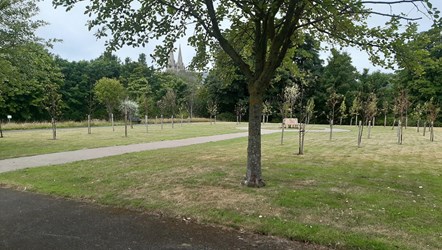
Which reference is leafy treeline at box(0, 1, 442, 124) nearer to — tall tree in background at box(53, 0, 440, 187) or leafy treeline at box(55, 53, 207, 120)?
leafy treeline at box(55, 53, 207, 120)

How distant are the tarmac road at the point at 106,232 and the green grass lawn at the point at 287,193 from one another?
38 cm

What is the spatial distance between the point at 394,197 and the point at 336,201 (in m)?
1.27

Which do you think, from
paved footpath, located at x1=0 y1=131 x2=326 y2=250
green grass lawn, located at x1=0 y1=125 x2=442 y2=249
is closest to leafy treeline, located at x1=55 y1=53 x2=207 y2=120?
green grass lawn, located at x1=0 y1=125 x2=442 y2=249

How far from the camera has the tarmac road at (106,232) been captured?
179 inches

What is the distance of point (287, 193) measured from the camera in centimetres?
690

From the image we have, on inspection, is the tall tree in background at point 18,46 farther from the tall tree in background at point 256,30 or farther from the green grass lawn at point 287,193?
the tall tree in background at point 256,30

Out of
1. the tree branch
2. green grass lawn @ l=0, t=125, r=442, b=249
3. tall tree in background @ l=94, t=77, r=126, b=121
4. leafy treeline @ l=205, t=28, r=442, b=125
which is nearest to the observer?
green grass lawn @ l=0, t=125, r=442, b=249

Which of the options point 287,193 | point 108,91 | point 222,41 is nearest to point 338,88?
point 108,91

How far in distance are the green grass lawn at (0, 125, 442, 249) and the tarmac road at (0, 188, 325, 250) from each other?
379mm

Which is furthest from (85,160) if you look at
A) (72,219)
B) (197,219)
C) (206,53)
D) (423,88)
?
(423,88)

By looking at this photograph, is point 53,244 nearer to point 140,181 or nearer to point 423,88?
point 140,181

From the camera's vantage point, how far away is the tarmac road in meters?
4.55

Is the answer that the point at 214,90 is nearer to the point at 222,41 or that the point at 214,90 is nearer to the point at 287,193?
the point at 222,41

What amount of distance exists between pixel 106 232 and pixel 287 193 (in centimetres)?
352
